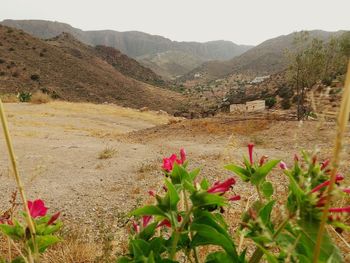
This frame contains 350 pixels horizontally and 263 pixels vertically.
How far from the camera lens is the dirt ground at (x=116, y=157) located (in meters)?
4.17

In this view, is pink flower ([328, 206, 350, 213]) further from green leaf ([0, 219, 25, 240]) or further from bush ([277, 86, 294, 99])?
bush ([277, 86, 294, 99])

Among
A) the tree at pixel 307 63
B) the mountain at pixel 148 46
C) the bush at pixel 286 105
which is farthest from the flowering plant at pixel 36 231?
the mountain at pixel 148 46

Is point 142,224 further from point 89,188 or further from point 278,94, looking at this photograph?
point 278,94

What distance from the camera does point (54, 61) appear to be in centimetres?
4000

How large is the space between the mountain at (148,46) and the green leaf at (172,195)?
121 meters

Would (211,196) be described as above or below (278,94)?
above

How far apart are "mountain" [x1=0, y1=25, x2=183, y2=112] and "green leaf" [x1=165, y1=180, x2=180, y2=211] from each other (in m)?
31.5

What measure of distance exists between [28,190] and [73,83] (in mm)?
33553

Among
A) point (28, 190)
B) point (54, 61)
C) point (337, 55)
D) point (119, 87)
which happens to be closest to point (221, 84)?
point (119, 87)

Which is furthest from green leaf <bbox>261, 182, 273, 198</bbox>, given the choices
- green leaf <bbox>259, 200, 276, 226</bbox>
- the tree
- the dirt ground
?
the tree

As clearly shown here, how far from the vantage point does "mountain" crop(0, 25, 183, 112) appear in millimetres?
33594

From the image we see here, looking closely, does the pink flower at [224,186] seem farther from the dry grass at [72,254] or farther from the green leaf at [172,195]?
the dry grass at [72,254]

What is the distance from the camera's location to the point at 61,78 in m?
37.2

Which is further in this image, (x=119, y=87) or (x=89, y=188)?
(x=119, y=87)
